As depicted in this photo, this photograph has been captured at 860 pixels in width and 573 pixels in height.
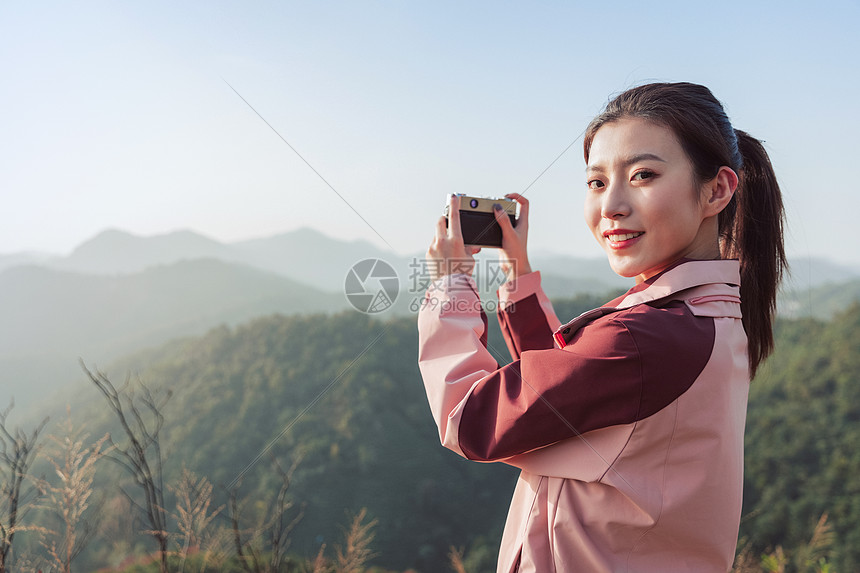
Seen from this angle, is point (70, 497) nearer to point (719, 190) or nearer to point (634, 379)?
point (634, 379)

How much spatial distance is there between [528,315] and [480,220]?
0.92ft

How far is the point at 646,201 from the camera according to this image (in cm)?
102

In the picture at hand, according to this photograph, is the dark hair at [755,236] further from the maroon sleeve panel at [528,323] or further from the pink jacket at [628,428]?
the maroon sleeve panel at [528,323]

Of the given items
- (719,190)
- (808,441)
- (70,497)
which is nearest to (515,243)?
(719,190)

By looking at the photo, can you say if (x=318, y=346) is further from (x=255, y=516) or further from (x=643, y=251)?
(x=643, y=251)

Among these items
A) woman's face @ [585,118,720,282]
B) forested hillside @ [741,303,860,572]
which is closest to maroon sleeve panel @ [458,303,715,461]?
woman's face @ [585,118,720,282]

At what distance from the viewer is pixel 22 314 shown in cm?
3850

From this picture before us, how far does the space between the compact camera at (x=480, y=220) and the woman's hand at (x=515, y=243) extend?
18 millimetres

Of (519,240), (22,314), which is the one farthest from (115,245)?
(519,240)

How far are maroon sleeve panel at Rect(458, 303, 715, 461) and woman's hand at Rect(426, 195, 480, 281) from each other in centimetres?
31

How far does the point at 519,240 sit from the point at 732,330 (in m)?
0.55

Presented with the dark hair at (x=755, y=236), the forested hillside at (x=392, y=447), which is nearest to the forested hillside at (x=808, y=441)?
the forested hillside at (x=392, y=447)

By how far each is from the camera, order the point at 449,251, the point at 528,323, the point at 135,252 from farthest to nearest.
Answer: the point at 135,252 < the point at 528,323 < the point at 449,251

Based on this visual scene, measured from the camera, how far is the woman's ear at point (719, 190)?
1041 millimetres
